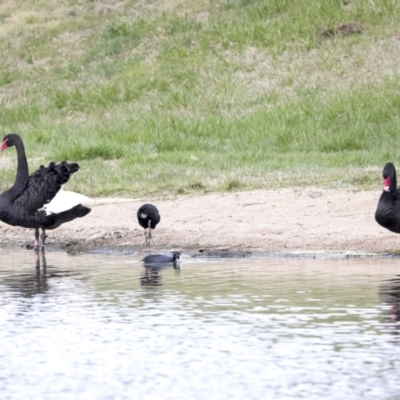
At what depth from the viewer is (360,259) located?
13.3 metres

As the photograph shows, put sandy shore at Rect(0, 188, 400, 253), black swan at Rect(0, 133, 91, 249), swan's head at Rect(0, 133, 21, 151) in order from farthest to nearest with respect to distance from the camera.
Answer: swan's head at Rect(0, 133, 21, 151) → black swan at Rect(0, 133, 91, 249) → sandy shore at Rect(0, 188, 400, 253)

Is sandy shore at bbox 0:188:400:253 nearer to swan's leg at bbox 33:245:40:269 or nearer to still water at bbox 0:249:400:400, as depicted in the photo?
swan's leg at bbox 33:245:40:269

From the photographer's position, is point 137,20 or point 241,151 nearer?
point 241,151

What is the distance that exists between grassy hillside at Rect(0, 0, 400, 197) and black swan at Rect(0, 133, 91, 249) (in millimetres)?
2524

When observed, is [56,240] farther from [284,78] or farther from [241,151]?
[284,78]

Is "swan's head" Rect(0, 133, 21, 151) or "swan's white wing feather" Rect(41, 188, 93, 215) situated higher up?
"swan's head" Rect(0, 133, 21, 151)

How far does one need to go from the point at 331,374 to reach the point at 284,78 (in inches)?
757

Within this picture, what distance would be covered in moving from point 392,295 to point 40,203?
5.56 m

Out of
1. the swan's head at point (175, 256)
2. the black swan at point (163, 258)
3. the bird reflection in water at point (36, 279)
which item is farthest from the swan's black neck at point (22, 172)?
the swan's head at point (175, 256)

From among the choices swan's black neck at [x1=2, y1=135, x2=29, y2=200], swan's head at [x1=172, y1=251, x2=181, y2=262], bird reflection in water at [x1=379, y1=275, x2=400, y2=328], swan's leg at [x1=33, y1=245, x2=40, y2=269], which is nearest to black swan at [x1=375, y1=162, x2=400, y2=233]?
bird reflection in water at [x1=379, y1=275, x2=400, y2=328]

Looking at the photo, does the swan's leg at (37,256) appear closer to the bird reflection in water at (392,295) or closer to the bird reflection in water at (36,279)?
the bird reflection in water at (36,279)

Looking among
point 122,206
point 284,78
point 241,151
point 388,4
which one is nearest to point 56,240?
point 122,206

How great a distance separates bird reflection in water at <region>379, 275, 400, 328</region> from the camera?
10109 millimetres

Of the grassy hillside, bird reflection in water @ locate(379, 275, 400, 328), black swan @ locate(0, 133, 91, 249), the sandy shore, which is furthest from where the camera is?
the grassy hillside
